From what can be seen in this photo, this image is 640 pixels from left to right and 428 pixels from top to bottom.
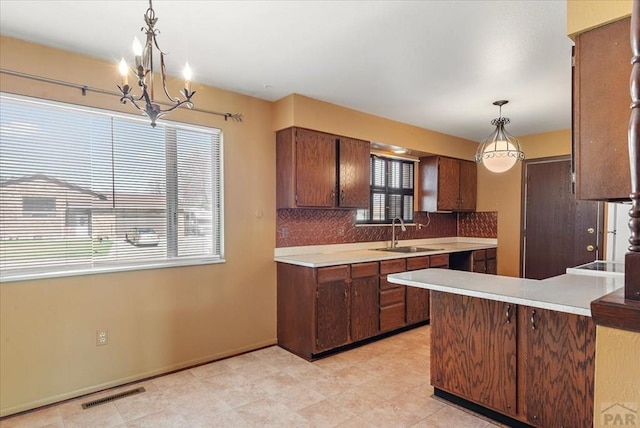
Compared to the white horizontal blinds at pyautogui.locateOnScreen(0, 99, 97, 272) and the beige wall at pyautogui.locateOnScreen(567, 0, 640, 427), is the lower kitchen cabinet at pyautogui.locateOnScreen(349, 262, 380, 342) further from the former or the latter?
the beige wall at pyautogui.locateOnScreen(567, 0, 640, 427)

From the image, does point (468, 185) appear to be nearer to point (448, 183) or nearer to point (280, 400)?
point (448, 183)

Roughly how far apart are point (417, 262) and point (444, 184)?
5.06ft

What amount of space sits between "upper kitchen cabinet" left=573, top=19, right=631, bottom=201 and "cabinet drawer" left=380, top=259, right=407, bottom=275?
250 cm

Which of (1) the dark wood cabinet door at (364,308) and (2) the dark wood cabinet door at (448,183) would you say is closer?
(1) the dark wood cabinet door at (364,308)

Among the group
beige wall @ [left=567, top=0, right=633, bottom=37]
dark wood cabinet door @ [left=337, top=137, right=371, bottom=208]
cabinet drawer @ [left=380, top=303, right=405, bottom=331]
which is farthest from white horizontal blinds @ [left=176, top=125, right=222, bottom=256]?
beige wall @ [left=567, top=0, right=633, bottom=37]

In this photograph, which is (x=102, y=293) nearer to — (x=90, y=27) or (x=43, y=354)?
(x=43, y=354)

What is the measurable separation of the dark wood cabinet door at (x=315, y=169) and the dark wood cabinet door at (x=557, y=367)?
2100 mm

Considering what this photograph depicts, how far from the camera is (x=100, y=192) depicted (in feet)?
9.03

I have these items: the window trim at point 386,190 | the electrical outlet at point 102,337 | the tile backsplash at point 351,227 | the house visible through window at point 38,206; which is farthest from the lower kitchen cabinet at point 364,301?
→ the house visible through window at point 38,206

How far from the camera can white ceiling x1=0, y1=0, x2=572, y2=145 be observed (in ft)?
6.73

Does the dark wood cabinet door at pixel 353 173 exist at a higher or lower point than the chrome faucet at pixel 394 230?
higher

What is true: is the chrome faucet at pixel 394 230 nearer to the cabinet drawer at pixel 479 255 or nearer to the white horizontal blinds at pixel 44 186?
the cabinet drawer at pixel 479 255

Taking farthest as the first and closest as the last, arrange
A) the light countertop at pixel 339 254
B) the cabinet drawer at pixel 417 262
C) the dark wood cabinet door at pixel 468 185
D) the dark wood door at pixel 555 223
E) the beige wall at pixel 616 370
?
the dark wood cabinet door at pixel 468 185 < the dark wood door at pixel 555 223 < the cabinet drawer at pixel 417 262 < the light countertop at pixel 339 254 < the beige wall at pixel 616 370

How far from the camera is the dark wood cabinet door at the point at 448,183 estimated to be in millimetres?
5105
